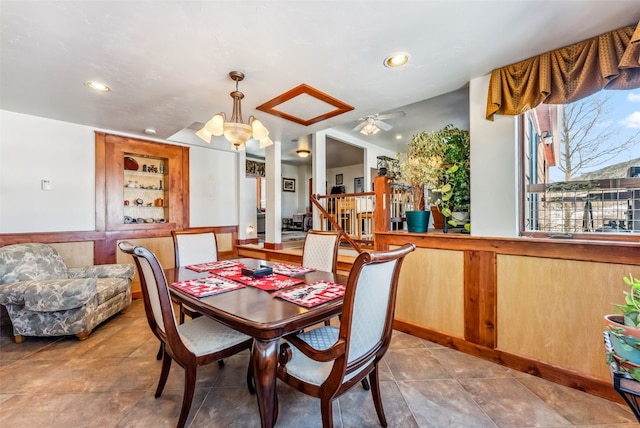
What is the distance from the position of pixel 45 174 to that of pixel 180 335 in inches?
130

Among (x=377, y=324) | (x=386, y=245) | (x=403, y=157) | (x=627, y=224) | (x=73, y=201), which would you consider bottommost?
(x=377, y=324)

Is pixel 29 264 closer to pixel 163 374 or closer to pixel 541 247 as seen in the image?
pixel 163 374

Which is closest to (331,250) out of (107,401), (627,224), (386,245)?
(386,245)

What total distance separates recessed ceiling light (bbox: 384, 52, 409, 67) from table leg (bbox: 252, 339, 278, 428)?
205cm

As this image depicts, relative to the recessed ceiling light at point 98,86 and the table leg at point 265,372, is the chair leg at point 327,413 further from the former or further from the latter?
the recessed ceiling light at point 98,86

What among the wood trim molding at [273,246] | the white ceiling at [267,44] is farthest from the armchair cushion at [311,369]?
the wood trim molding at [273,246]

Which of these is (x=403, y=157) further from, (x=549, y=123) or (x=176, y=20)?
(x=176, y=20)

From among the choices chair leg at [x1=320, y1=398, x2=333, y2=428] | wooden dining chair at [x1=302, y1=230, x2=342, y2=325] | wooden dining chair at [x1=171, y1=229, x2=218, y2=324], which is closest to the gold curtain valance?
wooden dining chair at [x1=302, y1=230, x2=342, y2=325]

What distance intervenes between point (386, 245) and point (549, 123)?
5.77 feet

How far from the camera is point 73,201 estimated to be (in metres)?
3.44

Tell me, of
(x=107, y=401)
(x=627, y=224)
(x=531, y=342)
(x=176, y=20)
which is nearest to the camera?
(x=176, y=20)

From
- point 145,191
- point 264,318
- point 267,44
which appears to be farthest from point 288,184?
point 264,318

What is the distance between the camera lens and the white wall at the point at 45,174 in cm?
302

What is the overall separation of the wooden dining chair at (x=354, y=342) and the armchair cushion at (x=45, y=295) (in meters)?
2.30
